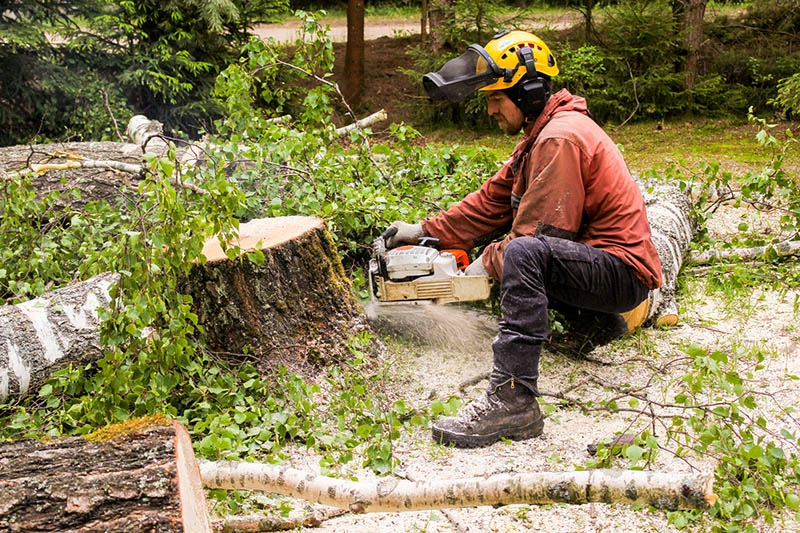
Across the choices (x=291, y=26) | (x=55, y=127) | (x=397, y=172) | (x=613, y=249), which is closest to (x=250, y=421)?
(x=613, y=249)

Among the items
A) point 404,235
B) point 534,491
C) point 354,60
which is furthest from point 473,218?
point 354,60

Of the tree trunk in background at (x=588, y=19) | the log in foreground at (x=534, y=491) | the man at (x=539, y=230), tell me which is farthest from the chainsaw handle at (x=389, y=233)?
the tree trunk in background at (x=588, y=19)

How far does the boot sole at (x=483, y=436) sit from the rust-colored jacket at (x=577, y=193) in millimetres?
723

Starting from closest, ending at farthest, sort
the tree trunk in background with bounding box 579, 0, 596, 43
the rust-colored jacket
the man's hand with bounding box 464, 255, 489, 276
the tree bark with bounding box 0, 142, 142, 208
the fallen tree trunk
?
the rust-colored jacket
the fallen tree trunk
the man's hand with bounding box 464, 255, 489, 276
the tree bark with bounding box 0, 142, 142, 208
the tree trunk in background with bounding box 579, 0, 596, 43

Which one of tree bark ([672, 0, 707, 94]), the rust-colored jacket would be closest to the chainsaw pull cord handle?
the rust-colored jacket

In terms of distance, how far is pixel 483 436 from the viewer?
11.4 ft

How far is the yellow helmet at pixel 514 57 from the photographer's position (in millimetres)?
3705

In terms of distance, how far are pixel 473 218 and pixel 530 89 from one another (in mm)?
857

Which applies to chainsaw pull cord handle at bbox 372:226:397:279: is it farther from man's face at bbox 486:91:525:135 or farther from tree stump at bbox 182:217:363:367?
man's face at bbox 486:91:525:135

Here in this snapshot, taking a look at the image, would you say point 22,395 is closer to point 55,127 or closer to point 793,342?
point 793,342

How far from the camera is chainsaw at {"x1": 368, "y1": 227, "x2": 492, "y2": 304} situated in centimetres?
400

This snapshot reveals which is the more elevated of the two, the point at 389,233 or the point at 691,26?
the point at 691,26

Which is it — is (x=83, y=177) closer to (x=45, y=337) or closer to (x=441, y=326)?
(x=45, y=337)

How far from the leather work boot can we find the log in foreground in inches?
32.3
